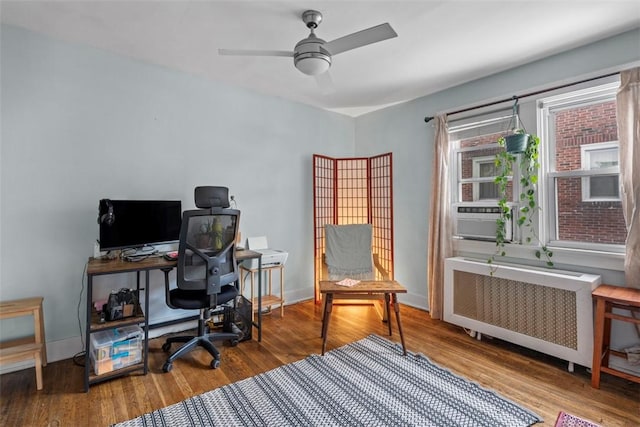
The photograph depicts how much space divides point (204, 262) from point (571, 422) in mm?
2555

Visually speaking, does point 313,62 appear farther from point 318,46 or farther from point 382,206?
point 382,206

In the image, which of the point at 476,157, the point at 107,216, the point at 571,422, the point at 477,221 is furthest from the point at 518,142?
the point at 107,216

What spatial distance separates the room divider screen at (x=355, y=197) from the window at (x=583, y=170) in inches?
62.3

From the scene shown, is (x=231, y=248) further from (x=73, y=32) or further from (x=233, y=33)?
(x=73, y=32)

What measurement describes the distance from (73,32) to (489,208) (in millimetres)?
3880

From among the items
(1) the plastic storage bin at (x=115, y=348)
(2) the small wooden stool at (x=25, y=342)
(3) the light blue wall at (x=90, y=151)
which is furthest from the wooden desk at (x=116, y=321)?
(3) the light blue wall at (x=90, y=151)

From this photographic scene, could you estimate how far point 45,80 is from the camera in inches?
95.5

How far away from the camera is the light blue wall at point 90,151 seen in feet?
7.67

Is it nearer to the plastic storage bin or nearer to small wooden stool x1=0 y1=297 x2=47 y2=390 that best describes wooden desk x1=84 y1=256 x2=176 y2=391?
the plastic storage bin

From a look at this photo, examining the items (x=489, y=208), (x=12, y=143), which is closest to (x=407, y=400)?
(x=489, y=208)

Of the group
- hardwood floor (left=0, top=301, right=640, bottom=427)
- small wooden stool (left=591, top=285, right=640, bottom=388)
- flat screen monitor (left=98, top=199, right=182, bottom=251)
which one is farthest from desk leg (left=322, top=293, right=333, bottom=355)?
small wooden stool (left=591, top=285, right=640, bottom=388)

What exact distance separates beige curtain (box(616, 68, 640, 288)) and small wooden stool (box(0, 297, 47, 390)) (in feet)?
13.7

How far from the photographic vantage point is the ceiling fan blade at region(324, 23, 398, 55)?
1722 millimetres

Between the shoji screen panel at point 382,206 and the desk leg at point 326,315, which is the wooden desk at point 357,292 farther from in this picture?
the shoji screen panel at point 382,206
